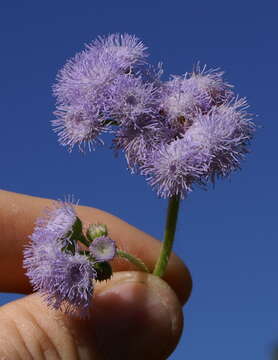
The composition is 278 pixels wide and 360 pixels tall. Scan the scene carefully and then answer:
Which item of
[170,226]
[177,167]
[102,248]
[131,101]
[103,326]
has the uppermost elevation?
[131,101]

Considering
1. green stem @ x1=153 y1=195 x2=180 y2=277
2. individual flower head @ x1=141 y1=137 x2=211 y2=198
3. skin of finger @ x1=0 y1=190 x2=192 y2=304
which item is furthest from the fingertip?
skin of finger @ x1=0 y1=190 x2=192 y2=304

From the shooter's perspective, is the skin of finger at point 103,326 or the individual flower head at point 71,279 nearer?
the individual flower head at point 71,279

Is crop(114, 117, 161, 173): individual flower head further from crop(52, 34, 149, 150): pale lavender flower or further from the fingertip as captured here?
the fingertip

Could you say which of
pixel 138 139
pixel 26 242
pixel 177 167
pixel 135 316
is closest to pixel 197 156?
pixel 177 167

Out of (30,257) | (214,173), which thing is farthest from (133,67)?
(30,257)

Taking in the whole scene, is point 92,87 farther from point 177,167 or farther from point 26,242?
point 26,242

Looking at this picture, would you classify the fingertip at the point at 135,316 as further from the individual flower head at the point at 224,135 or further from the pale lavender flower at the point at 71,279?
the individual flower head at the point at 224,135

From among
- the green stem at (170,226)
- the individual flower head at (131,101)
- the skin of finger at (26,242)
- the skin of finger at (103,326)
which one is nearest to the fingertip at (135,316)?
the skin of finger at (103,326)
